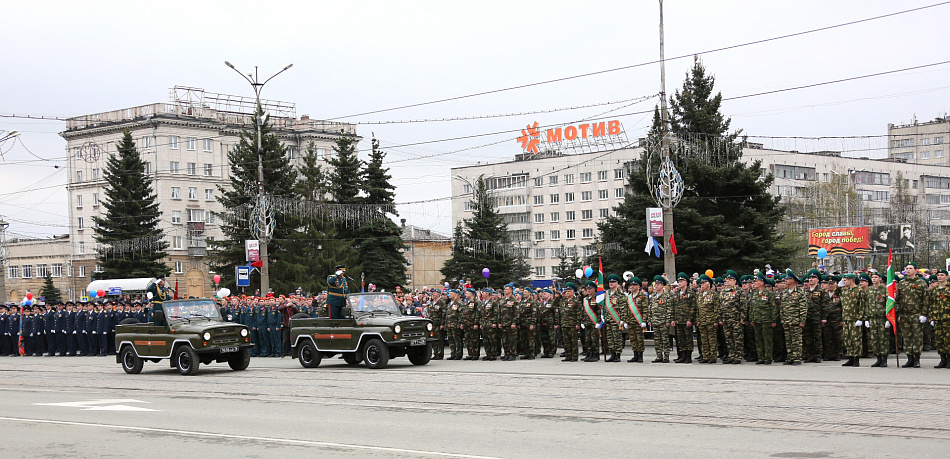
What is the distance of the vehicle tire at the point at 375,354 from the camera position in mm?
21172

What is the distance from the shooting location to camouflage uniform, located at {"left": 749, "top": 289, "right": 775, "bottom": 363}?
768 inches

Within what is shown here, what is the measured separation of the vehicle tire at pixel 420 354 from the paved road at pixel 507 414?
2.03 m

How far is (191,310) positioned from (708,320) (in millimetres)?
12009

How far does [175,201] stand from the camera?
304 ft

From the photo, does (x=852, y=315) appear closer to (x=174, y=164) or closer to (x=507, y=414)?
(x=507, y=414)

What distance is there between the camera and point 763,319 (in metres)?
19.5

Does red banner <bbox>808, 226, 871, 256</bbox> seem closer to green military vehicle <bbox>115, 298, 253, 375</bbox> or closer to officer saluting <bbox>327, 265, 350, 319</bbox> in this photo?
officer saluting <bbox>327, 265, 350, 319</bbox>

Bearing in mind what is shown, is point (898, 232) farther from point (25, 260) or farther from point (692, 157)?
point (25, 260)

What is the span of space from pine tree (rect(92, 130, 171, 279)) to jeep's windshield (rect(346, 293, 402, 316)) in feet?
163

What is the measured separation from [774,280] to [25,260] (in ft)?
304

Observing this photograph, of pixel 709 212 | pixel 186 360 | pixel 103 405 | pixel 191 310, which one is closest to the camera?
pixel 103 405

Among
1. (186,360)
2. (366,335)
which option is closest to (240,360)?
(186,360)

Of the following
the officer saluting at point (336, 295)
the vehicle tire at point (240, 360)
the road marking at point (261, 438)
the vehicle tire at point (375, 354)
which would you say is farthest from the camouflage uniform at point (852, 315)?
the vehicle tire at point (240, 360)

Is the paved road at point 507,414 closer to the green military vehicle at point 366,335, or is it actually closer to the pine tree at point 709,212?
the green military vehicle at point 366,335
